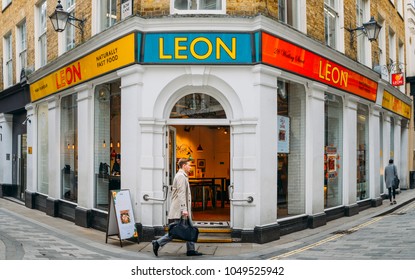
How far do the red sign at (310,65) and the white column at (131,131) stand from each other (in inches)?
110

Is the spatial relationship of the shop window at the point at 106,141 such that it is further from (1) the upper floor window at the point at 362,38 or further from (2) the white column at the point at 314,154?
(1) the upper floor window at the point at 362,38

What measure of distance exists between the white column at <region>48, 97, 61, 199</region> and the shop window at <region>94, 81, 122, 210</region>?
2.64 meters

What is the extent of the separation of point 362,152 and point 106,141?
343 inches

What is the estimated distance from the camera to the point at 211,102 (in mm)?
10383

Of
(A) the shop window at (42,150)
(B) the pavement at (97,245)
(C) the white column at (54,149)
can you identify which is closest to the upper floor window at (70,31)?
(C) the white column at (54,149)

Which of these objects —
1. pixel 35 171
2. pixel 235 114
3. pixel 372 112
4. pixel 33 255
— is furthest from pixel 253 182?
pixel 35 171

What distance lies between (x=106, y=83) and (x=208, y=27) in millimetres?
3388

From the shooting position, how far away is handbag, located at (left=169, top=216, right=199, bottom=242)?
8.34 metres

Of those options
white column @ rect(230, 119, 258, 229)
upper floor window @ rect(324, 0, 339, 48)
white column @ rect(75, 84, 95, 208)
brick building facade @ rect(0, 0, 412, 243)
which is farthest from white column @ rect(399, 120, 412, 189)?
white column @ rect(75, 84, 95, 208)

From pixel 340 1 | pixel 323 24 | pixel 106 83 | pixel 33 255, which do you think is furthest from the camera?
pixel 340 1

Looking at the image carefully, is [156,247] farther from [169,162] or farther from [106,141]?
[106,141]

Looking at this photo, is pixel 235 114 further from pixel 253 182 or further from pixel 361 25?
pixel 361 25

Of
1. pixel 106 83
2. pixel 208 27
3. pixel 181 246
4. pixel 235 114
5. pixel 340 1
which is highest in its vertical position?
pixel 340 1
